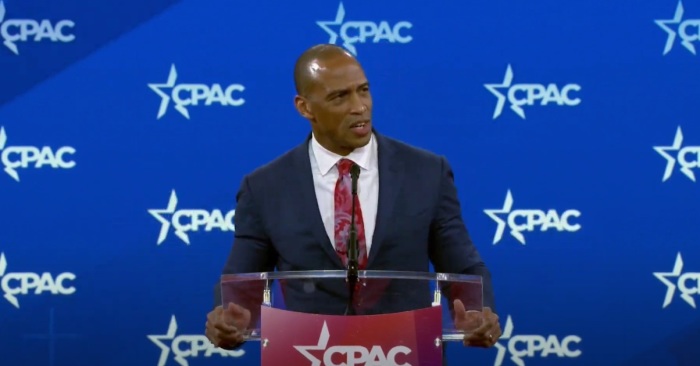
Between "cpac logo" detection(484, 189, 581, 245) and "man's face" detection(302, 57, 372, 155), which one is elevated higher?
"man's face" detection(302, 57, 372, 155)

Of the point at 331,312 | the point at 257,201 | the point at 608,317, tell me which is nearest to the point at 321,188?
the point at 257,201

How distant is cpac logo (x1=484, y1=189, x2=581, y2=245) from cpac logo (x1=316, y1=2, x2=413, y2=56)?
0.72m

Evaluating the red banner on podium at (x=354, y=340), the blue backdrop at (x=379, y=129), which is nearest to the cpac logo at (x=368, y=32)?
the blue backdrop at (x=379, y=129)

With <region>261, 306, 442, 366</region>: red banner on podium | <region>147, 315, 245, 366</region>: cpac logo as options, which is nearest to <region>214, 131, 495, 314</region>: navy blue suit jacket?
<region>261, 306, 442, 366</region>: red banner on podium

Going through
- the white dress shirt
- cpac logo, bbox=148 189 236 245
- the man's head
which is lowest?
the white dress shirt

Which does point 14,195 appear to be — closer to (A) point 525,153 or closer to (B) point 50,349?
(B) point 50,349

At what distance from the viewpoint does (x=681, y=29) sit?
13.2ft

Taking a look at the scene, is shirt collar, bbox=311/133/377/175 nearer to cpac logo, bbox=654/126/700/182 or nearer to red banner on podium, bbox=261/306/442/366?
red banner on podium, bbox=261/306/442/366

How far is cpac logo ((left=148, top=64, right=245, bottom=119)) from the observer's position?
4082 millimetres

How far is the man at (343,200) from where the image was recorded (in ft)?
8.72

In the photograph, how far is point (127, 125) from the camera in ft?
13.5

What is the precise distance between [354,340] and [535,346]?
215 centimetres

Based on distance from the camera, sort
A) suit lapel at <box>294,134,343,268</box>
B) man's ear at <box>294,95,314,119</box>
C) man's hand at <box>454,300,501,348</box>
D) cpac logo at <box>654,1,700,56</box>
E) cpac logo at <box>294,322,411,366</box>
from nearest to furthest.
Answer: cpac logo at <box>294,322,411,366</box> → man's hand at <box>454,300,501,348</box> → suit lapel at <box>294,134,343,268</box> → man's ear at <box>294,95,314,119</box> → cpac logo at <box>654,1,700,56</box>

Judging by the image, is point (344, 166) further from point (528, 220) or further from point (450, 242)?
point (528, 220)
